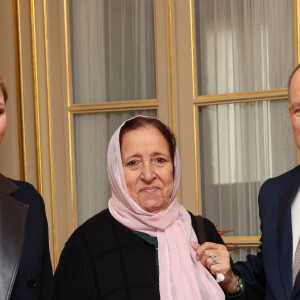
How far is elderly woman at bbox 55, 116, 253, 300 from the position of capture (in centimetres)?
207

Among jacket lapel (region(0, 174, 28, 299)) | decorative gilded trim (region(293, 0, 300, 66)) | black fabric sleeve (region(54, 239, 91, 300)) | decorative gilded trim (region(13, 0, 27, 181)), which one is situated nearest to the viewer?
jacket lapel (region(0, 174, 28, 299))

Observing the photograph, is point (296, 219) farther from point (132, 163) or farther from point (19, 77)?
point (19, 77)

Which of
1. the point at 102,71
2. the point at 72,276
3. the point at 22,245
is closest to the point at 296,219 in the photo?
the point at 72,276

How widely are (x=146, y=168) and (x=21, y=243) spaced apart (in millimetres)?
548

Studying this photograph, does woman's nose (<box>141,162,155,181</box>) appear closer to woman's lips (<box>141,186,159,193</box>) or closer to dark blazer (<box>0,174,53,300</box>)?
woman's lips (<box>141,186,159,193</box>)

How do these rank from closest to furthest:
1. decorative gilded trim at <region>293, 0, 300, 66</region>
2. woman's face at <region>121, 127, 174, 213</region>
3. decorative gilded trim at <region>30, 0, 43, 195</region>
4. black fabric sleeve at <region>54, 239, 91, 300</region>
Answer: black fabric sleeve at <region>54, 239, 91, 300</region>
woman's face at <region>121, 127, 174, 213</region>
decorative gilded trim at <region>293, 0, 300, 66</region>
decorative gilded trim at <region>30, 0, 43, 195</region>

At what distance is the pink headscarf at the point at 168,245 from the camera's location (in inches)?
84.0

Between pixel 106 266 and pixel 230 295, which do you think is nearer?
pixel 106 266

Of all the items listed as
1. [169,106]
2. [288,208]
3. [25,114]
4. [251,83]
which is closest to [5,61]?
[25,114]

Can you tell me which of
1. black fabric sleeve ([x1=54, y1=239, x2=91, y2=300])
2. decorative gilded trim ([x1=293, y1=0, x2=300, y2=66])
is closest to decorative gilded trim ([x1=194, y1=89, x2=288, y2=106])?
decorative gilded trim ([x1=293, y1=0, x2=300, y2=66])

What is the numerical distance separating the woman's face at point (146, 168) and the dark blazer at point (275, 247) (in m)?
0.41

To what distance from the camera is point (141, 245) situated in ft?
7.09

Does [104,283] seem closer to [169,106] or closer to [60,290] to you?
[60,290]

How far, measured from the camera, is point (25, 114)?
3709mm
